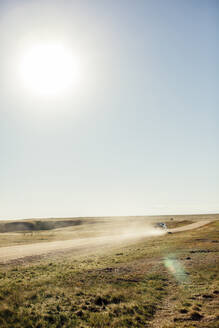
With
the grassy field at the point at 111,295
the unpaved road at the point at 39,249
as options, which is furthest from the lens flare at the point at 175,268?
the unpaved road at the point at 39,249

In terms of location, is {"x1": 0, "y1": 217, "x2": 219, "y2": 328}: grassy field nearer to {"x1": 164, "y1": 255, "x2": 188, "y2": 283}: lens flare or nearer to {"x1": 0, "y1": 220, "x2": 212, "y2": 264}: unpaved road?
{"x1": 164, "y1": 255, "x2": 188, "y2": 283}: lens flare

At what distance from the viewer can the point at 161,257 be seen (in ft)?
80.6

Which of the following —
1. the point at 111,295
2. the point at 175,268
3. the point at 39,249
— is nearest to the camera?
the point at 111,295

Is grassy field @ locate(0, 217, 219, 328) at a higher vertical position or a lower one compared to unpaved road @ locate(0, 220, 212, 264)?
higher

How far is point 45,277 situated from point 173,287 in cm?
949

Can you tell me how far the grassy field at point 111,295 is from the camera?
1012 cm

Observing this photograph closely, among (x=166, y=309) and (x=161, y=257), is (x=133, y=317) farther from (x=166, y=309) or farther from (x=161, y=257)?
(x=161, y=257)

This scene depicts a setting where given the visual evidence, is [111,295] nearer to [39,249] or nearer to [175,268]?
[175,268]

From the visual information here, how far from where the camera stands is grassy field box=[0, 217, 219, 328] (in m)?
10.1

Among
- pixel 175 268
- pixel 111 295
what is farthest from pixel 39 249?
pixel 111 295

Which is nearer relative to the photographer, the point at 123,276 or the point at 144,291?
the point at 144,291

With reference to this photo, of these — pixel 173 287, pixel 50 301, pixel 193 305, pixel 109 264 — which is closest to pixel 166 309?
pixel 193 305

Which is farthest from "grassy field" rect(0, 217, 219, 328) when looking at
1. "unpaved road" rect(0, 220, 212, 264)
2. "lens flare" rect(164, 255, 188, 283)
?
"unpaved road" rect(0, 220, 212, 264)

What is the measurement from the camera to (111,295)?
13.2 meters
